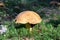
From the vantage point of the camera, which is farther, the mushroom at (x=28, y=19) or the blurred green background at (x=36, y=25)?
the blurred green background at (x=36, y=25)

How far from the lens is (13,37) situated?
5.51 m

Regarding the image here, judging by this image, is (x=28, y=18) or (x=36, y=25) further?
(x=36, y=25)

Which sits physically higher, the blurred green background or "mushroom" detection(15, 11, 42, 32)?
"mushroom" detection(15, 11, 42, 32)

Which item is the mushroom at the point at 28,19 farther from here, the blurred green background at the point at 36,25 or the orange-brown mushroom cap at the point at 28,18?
the blurred green background at the point at 36,25

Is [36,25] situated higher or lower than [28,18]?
lower

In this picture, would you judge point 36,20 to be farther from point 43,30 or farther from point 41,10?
point 41,10

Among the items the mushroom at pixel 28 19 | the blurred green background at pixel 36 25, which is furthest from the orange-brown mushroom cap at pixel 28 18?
the blurred green background at pixel 36 25

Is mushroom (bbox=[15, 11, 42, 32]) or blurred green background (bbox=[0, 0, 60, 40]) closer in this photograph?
mushroom (bbox=[15, 11, 42, 32])

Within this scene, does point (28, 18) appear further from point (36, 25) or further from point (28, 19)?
point (36, 25)

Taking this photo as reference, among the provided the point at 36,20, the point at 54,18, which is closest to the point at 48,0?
the point at 54,18

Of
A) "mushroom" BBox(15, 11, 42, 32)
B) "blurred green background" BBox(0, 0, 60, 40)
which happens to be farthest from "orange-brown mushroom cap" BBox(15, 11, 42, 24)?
"blurred green background" BBox(0, 0, 60, 40)

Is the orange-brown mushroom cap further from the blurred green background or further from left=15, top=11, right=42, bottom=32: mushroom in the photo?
the blurred green background

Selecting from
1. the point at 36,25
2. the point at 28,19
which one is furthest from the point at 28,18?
the point at 36,25

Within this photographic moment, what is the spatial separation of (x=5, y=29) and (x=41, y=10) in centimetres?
237
